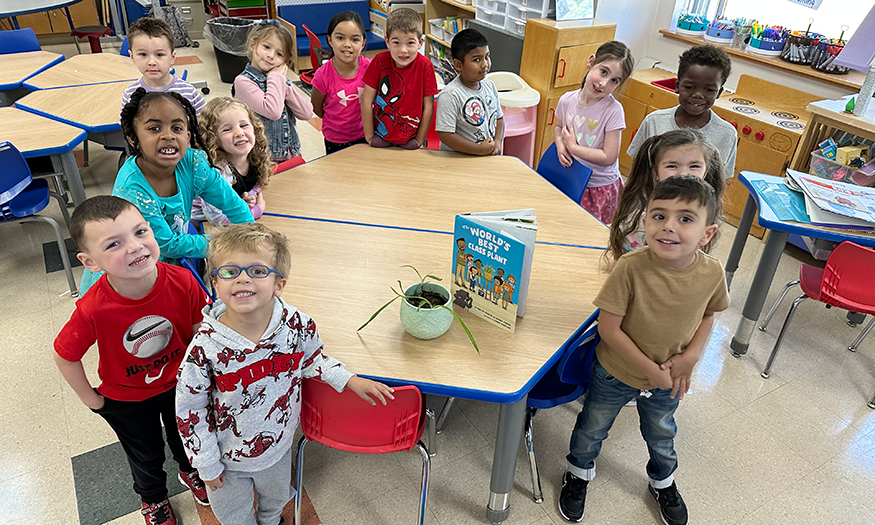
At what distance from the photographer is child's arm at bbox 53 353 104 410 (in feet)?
4.49

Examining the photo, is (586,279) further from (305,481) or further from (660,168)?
(305,481)

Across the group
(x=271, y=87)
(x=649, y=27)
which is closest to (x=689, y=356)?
(x=271, y=87)

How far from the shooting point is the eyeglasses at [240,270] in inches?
49.1

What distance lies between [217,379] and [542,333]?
88cm

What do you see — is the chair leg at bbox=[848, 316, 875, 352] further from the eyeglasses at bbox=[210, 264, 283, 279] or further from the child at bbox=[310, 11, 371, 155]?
the eyeglasses at bbox=[210, 264, 283, 279]

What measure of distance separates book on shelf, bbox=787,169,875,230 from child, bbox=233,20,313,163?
2344mm

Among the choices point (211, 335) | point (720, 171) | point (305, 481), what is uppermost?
point (720, 171)

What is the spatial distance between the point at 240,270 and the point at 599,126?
6.39 feet

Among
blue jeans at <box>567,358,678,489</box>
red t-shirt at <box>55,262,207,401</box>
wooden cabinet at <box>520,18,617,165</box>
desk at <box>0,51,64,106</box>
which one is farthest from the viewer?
wooden cabinet at <box>520,18,617,165</box>

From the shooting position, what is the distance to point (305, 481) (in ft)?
6.45

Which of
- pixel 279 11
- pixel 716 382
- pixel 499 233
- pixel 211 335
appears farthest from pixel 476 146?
pixel 279 11

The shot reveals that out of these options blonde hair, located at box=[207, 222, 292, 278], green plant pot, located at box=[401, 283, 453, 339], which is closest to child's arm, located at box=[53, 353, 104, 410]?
blonde hair, located at box=[207, 222, 292, 278]

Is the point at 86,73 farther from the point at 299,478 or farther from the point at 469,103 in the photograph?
the point at 299,478

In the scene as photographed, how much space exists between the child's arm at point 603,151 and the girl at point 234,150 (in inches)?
54.2
